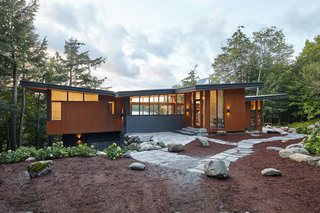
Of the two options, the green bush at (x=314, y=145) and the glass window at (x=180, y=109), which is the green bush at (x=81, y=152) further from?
the glass window at (x=180, y=109)

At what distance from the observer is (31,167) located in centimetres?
443

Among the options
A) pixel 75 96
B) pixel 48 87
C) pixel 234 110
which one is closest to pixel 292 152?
pixel 234 110

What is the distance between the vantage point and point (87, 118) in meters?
12.0

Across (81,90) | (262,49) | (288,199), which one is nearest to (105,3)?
(81,90)

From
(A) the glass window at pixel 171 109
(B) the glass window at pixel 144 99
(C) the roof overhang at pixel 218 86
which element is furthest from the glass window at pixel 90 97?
(C) the roof overhang at pixel 218 86

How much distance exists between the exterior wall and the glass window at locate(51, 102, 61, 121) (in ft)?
13.1

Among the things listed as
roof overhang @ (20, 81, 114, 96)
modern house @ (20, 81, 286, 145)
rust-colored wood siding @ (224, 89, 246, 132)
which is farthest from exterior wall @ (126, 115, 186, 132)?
rust-colored wood siding @ (224, 89, 246, 132)

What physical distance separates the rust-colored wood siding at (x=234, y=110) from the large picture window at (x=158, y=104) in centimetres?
299

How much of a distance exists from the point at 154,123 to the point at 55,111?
5.94 meters

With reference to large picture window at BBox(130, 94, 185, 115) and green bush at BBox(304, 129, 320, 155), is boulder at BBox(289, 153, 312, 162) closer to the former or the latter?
green bush at BBox(304, 129, 320, 155)

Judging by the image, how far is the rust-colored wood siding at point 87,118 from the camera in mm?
11273

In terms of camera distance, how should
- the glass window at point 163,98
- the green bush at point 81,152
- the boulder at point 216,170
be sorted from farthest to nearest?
the glass window at point 163,98 < the green bush at point 81,152 < the boulder at point 216,170

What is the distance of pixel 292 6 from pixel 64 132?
49.6ft

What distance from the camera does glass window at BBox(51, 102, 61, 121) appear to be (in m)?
11.1
